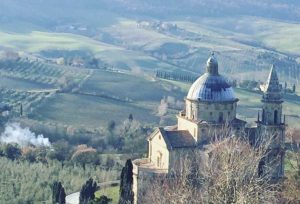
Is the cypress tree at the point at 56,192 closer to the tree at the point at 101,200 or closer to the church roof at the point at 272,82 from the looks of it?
the tree at the point at 101,200

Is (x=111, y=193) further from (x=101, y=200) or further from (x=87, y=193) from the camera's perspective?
(x=101, y=200)

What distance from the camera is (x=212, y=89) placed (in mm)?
65375

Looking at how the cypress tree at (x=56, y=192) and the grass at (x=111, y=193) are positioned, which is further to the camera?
the grass at (x=111, y=193)

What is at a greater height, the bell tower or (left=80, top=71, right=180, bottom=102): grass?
(left=80, top=71, right=180, bottom=102): grass

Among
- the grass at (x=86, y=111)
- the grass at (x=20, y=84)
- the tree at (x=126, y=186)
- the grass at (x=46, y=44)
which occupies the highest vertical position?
the grass at (x=46, y=44)

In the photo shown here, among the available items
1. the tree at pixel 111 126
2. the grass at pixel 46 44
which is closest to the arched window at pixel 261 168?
the tree at pixel 111 126

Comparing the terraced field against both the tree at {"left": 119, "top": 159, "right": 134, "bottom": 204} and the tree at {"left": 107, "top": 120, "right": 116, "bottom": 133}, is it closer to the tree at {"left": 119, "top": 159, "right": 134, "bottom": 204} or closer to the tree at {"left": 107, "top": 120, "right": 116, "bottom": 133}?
the tree at {"left": 107, "top": 120, "right": 116, "bottom": 133}

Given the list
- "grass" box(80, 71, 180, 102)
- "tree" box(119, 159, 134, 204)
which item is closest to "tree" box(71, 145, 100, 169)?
"tree" box(119, 159, 134, 204)

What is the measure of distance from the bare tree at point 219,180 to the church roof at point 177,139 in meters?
0.87

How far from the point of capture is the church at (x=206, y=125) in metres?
63.9

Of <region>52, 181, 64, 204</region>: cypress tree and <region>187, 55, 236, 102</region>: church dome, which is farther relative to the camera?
<region>187, 55, 236, 102</region>: church dome

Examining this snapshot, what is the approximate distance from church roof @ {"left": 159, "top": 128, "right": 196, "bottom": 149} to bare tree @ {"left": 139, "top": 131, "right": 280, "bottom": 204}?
87 centimetres

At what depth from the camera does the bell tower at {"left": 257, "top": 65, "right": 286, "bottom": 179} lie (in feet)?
216

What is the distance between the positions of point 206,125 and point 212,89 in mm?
3273
